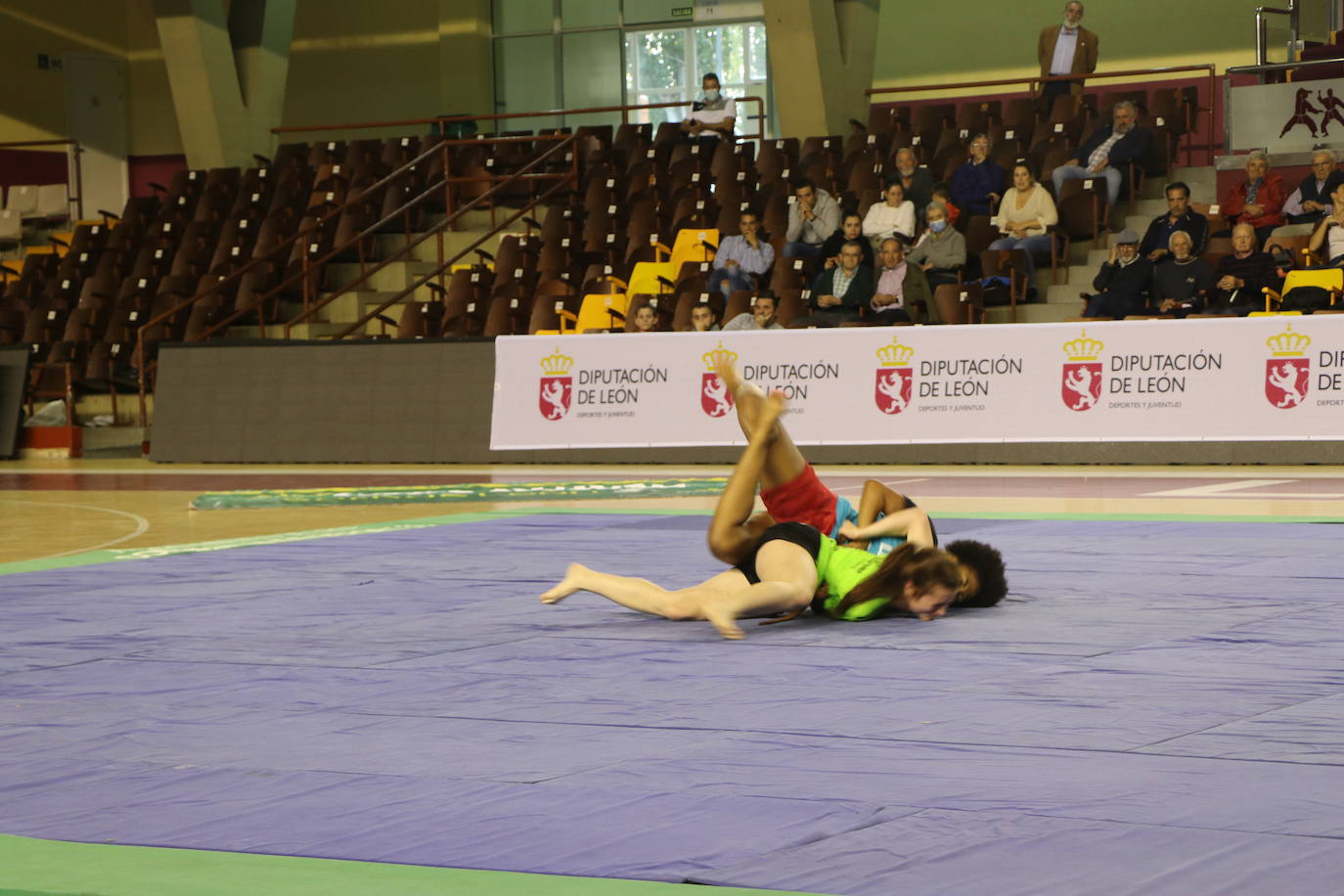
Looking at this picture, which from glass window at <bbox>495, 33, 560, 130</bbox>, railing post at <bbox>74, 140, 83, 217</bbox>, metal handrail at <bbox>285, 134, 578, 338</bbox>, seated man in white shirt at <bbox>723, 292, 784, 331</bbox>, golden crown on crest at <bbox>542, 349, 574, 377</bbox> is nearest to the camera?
seated man in white shirt at <bbox>723, 292, 784, 331</bbox>

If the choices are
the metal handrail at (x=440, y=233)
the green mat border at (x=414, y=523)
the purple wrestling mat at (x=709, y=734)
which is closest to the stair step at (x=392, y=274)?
the metal handrail at (x=440, y=233)

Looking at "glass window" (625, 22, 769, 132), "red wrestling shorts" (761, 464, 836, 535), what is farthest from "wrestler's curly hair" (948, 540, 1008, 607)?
"glass window" (625, 22, 769, 132)

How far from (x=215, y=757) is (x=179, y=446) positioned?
52.1 ft

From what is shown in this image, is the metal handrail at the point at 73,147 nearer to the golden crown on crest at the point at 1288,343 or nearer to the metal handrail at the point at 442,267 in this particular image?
the metal handrail at the point at 442,267

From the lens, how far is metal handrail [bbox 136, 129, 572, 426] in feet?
71.8

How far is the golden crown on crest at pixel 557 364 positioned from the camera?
17531 millimetres

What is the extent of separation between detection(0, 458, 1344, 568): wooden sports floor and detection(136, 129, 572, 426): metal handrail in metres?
4.13

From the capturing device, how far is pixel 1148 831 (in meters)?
3.58

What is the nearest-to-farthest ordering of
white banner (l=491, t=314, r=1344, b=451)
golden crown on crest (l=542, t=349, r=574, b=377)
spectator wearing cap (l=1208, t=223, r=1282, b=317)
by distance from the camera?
white banner (l=491, t=314, r=1344, b=451)
spectator wearing cap (l=1208, t=223, r=1282, b=317)
golden crown on crest (l=542, t=349, r=574, b=377)

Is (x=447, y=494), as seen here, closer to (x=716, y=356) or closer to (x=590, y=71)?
(x=716, y=356)

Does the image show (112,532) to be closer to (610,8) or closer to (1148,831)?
(1148,831)

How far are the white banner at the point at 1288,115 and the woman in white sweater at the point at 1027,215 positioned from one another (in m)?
2.23

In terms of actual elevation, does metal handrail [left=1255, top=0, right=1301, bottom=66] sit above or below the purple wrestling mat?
above

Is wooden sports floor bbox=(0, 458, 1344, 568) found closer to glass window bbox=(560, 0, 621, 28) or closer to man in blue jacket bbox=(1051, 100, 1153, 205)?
man in blue jacket bbox=(1051, 100, 1153, 205)
